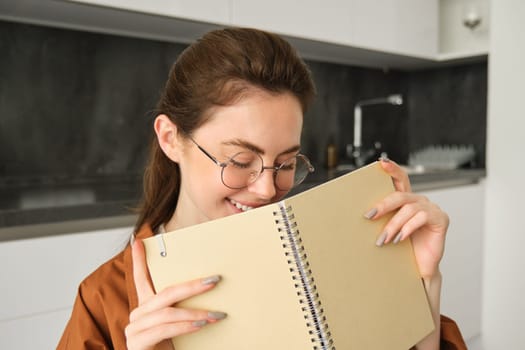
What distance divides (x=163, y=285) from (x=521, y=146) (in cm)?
220

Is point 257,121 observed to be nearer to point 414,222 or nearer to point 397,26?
point 414,222

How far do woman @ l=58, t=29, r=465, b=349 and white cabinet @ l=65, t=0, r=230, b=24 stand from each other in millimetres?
760

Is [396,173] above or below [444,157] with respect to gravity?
above

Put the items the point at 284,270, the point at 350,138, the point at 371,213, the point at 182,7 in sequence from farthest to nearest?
the point at 350,138, the point at 182,7, the point at 371,213, the point at 284,270

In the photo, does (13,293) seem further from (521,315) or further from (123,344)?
(521,315)

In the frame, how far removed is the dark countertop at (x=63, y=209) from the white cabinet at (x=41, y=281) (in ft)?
0.11

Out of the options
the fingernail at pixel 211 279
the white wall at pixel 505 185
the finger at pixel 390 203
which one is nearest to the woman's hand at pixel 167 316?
the fingernail at pixel 211 279

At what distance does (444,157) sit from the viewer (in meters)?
2.72

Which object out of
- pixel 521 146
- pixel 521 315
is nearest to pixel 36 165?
pixel 521 146

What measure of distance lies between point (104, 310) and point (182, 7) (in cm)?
117

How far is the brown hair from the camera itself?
821mm

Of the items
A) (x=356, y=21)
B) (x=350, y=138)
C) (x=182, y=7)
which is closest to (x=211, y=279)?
(x=182, y=7)

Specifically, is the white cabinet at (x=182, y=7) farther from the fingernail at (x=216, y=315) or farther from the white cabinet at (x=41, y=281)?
the fingernail at (x=216, y=315)

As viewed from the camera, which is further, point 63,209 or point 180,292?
point 63,209
